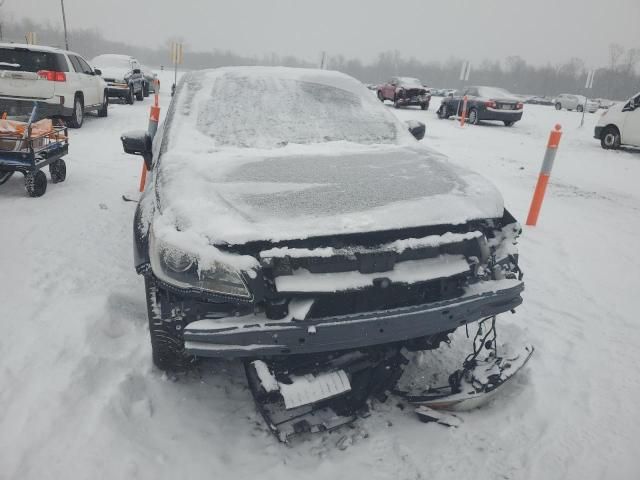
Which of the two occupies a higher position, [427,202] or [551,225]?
[427,202]

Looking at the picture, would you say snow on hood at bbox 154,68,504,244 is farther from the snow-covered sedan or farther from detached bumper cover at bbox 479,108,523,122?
detached bumper cover at bbox 479,108,523,122

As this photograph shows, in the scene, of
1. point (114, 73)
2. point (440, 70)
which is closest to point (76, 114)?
point (114, 73)

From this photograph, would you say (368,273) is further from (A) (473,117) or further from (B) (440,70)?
(B) (440,70)

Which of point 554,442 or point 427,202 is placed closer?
point 554,442

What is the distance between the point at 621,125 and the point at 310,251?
12.1 m

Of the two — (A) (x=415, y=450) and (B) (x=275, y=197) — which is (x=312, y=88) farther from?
(A) (x=415, y=450)

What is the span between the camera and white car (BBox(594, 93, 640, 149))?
35.3 ft

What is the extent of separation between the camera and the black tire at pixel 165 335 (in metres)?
2.11

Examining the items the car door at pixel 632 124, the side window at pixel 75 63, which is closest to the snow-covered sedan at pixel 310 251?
the side window at pixel 75 63

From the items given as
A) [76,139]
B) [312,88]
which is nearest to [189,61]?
[76,139]

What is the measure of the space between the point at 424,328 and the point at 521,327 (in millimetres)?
1387

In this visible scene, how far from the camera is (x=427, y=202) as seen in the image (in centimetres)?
236

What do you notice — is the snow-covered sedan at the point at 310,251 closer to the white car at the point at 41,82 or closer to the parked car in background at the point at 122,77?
the white car at the point at 41,82

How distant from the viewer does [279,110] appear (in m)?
3.55
